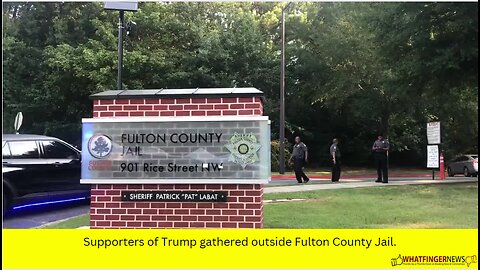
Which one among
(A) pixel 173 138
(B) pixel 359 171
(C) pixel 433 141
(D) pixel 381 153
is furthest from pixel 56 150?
(C) pixel 433 141

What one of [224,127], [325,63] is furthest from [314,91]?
[224,127]

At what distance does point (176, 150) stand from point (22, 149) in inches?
48.5

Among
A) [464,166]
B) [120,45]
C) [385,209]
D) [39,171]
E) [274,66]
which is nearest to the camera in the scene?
[464,166]

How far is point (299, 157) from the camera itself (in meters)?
3.71

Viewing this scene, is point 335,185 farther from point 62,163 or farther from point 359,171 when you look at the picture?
point 62,163

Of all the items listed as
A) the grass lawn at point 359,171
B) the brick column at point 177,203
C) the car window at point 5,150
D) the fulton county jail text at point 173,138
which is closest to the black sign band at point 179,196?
the brick column at point 177,203

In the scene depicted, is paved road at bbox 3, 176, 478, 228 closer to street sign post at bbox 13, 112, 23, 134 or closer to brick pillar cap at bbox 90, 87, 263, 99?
street sign post at bbox 13, 112, 23, 134

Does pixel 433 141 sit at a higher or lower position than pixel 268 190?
higher

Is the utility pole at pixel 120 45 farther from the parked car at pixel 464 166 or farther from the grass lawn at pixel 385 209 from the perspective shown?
the parked car at pixel 464 166

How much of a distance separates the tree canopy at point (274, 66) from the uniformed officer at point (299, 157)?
0.22ft

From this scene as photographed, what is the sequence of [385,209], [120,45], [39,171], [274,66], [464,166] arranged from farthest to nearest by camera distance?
[274,66] < [120,45] < [39,171] < [385,209] < [464,166]

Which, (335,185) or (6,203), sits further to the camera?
(335,185)
